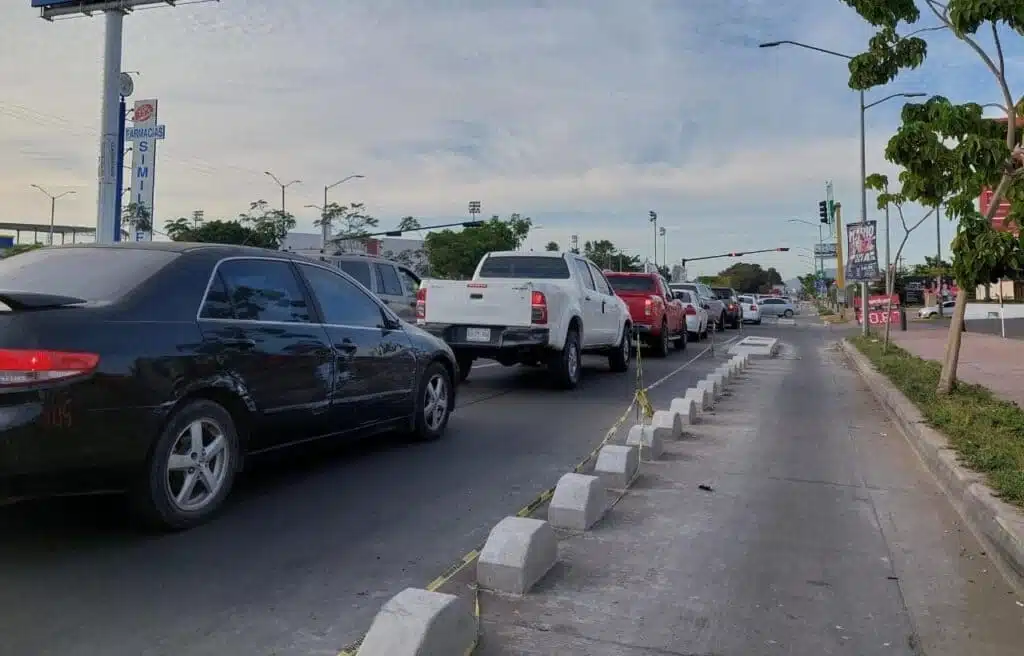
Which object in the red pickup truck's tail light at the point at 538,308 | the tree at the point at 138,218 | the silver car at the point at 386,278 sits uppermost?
the tree at the point at 138,218

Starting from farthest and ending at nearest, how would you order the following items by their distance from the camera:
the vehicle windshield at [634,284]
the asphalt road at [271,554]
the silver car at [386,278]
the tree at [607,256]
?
1. the tree at [607,256]
2. the vehicle windshield at [634,284]
3. the silver car at [386,278]
4. the asphalt road at [271,554]

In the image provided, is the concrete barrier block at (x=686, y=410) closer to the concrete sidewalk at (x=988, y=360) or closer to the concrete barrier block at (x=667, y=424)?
the concrete barrier block at (x=667, y=424)

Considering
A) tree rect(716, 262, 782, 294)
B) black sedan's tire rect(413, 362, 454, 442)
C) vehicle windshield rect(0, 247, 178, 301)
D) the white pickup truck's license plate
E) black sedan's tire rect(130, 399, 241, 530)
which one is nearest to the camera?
black sedan's tire rect(130, 399, 241, 530)

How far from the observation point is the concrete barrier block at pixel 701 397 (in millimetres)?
9320

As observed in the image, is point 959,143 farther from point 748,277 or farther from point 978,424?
point 748,277

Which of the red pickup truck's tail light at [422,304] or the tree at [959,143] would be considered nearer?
the tree at [959,143]

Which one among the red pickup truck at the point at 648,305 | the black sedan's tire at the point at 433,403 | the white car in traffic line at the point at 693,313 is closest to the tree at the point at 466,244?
the white car in traffic line at the point at 693,313

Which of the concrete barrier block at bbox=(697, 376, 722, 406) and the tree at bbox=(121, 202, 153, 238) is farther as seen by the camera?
the tree at bbox=(121, 202, 153, 238)

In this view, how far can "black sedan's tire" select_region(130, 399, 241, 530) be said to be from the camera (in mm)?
4449

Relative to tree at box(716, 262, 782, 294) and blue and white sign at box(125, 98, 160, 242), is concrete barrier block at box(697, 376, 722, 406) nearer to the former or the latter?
blue and white sign at box(125, 98, 160, 242)

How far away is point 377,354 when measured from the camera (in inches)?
258

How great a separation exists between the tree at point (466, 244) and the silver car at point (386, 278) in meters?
54.4

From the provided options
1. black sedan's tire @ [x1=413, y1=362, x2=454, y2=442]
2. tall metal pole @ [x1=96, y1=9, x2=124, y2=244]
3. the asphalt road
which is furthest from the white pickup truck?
tall metal pole @ [x1=96, y1=9, x2=124, y2=244]

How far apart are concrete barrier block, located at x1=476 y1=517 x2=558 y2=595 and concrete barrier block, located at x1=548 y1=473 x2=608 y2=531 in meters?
0.77
